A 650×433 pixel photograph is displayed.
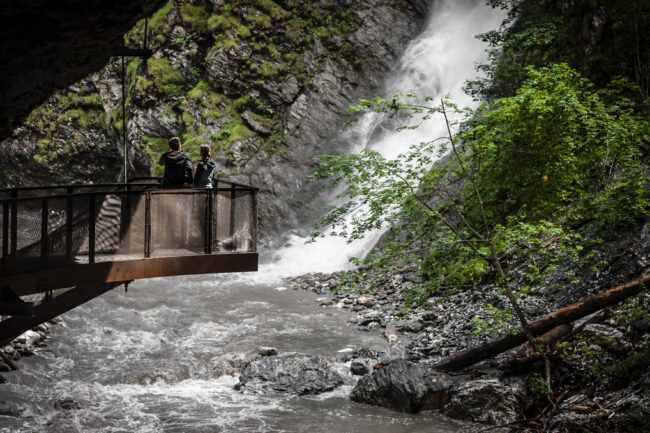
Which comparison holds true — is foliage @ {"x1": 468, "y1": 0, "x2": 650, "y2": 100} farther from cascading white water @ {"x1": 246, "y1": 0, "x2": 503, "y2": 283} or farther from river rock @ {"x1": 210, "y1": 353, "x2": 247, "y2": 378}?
river rock @ {"x1": 210, "y1": 353, "x2": 247, "y2": 378}

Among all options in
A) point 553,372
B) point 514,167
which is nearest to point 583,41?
point 514,167

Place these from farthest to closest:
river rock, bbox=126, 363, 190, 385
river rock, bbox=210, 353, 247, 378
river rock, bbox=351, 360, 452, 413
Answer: river rock, bbox=210, 353, 247, 378, river rock, bbox=126, 363, 190, 385, river rock, bbox=351, 360, 452, 413

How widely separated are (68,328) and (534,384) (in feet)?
39.5

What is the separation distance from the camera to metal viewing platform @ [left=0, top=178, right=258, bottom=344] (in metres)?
6.80

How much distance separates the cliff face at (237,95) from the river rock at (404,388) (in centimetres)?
1773

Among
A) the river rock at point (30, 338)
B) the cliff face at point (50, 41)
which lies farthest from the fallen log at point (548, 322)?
the river rock at point (30, 338)

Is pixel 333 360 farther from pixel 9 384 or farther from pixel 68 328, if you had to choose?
pixel 68 328

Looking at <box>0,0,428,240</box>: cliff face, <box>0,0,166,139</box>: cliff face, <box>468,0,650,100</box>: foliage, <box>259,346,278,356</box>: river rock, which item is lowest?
<box>259,346,278,356</box>: river rock

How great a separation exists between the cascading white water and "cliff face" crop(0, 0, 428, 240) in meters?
1.27

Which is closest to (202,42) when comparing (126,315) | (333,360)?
(126,315)

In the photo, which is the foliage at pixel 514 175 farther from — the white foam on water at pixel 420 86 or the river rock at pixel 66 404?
the white foam on water at pixel 420 86

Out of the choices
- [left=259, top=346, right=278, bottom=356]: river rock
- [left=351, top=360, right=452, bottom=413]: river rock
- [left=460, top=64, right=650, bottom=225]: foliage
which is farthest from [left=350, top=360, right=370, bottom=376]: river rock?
[left=460, top=64, right=650, bottom=225]: foliage

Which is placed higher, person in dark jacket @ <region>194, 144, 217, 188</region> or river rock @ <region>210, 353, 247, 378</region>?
person in dark jacket @ <region>194, 144, 217, 188</region>

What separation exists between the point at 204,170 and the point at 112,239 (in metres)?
1.88
